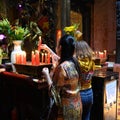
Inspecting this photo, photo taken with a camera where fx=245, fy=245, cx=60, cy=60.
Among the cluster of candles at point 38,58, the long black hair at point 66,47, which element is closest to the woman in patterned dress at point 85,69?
the long black hair at point 66,47

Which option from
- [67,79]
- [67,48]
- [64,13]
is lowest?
[67,79]

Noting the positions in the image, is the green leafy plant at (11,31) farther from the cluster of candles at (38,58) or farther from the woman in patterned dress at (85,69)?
the woman in patterned dress at (85,69)

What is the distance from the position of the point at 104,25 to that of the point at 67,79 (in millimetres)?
5679

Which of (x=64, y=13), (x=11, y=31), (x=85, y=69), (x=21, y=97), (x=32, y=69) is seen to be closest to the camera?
(x=85, y=69)

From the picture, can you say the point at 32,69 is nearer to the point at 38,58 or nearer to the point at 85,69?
the point at 38,58

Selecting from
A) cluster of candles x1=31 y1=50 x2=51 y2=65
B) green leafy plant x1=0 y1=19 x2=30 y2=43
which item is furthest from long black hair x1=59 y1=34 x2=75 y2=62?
green leafy plant x1=0 y1=19 x2=30 y2=43

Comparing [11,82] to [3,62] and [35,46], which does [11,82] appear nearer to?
[3,62]

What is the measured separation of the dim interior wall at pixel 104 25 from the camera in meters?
7.58

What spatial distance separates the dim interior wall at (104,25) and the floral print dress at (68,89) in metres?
5.39

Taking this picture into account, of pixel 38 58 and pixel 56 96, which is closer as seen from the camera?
pixel 56 96

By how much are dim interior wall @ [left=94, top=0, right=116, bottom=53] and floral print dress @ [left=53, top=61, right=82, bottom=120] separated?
5395mm

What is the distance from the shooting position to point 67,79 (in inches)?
93.4

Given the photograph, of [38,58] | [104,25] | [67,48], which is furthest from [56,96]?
[104,25]

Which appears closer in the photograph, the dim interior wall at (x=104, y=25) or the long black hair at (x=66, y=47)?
the long black hair at (x=66, y=47)
